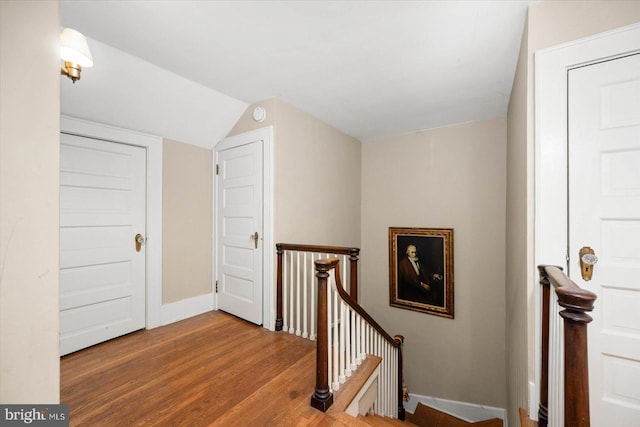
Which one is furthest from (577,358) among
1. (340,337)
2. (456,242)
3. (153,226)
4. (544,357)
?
(153,226)

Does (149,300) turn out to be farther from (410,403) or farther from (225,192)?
(410,403)

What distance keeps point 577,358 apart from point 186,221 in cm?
317

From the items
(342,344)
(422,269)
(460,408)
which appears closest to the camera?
(342,344)

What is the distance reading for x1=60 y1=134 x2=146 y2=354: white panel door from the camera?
2.19 m

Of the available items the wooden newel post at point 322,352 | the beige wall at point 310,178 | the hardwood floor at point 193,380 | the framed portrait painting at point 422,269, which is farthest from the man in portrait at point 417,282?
the wooden newel post at point 322,352

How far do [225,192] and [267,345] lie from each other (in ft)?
5.69

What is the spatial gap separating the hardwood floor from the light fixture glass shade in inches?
77.2

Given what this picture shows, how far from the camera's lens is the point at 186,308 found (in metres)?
2.91

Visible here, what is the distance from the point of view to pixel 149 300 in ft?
8.70

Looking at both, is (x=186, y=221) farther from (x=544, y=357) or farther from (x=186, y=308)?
(x=544, y=357)

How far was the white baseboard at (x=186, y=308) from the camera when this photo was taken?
2764mm

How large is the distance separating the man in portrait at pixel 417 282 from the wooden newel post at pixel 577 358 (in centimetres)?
284

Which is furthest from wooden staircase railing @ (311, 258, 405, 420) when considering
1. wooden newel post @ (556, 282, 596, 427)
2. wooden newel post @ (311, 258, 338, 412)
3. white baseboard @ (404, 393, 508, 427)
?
white baseboard @ (404, 393, 508, 427)

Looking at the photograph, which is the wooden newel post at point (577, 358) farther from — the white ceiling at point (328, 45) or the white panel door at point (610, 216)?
the white ceiling at point (328, 45)
